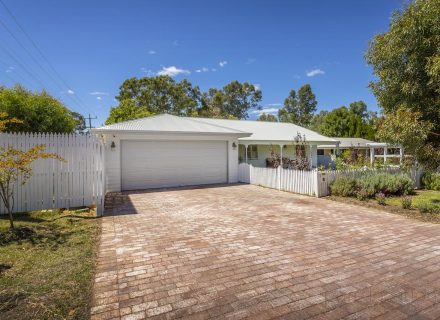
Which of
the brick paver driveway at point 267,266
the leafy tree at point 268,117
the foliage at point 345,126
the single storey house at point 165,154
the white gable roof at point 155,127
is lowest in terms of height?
the brick paver driveway at point 267,266

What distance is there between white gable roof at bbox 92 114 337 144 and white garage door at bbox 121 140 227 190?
2.56ft

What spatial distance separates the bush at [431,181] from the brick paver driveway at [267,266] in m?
7.83

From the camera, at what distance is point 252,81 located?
2060 inches

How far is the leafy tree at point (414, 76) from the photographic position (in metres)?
7.41

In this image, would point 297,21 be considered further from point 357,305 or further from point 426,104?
point 357,305

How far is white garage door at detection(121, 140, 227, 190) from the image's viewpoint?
1313 cm

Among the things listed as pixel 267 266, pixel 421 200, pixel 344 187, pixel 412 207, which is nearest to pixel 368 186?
pixel 344 187

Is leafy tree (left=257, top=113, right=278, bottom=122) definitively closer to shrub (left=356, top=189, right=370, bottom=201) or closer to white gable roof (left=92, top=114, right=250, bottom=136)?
white gable roof (left=92, top=114, right=250, bottom=136)

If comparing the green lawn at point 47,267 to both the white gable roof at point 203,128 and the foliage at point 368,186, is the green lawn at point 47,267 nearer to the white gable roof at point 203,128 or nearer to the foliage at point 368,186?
the white gable roof at point 203,128

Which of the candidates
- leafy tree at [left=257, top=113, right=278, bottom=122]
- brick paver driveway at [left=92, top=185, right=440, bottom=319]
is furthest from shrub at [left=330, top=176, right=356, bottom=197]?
leafy tree at [left=257, top=113, right=278, bottom=122]

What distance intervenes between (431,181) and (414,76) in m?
7.64

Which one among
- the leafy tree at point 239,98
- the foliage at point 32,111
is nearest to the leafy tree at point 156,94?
the leafy tree at point 239,98

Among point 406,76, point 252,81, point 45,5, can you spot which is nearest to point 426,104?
point 406,76

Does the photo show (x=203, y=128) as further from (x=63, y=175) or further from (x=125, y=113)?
(x=125, y=113)
